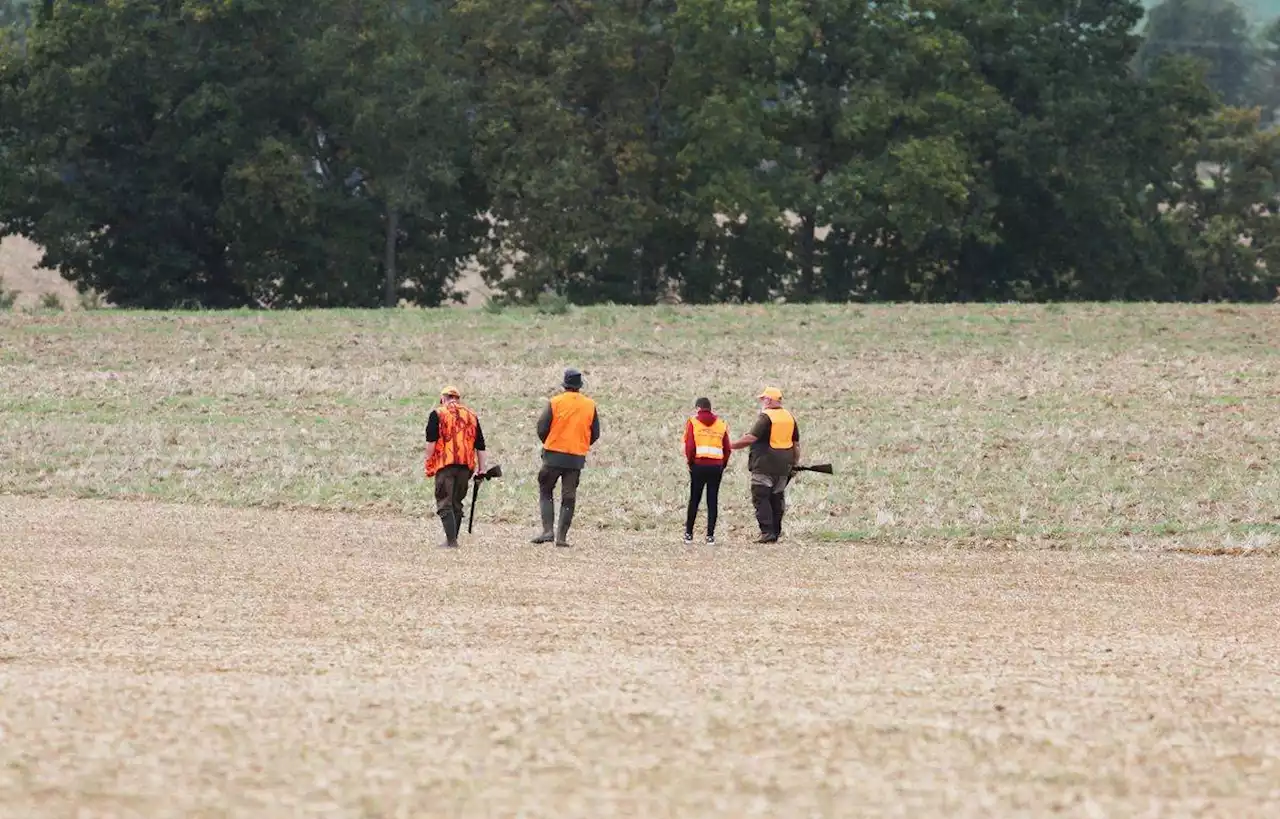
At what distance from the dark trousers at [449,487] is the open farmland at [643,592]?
68 centimetres

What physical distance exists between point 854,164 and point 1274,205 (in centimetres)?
2476

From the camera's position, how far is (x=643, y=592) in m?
19.0

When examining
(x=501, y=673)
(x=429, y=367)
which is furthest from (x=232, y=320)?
(x=501, y=673)

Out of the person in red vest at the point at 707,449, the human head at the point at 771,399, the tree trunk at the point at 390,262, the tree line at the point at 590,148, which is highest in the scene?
the tree line at the point at 590,148

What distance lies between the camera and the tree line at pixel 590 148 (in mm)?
68625

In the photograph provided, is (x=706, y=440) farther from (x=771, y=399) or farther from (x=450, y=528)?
(x=450, y=528)

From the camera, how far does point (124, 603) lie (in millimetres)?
16891

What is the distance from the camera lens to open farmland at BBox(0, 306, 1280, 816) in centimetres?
959

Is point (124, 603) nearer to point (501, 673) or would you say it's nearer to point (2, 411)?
point (501, 673)

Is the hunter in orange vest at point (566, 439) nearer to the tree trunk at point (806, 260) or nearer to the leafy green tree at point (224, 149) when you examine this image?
the leafy green tree at point (224, 149)

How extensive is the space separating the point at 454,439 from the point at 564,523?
4.97 feet

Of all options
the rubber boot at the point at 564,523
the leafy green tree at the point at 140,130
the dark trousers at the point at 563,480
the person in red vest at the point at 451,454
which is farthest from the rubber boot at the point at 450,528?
the leafy green tree at the point at 140,130

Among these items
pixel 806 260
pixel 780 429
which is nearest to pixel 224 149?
pixel 806 260

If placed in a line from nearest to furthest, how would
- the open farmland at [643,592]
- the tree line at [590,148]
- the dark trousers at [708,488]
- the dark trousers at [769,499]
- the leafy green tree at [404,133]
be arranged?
the open farmland at [643,592] < the dark trousers at [708,488] < the dark trousers at [769,499] < the tree line at [590,148] < the leafy green tree at [404,133]
